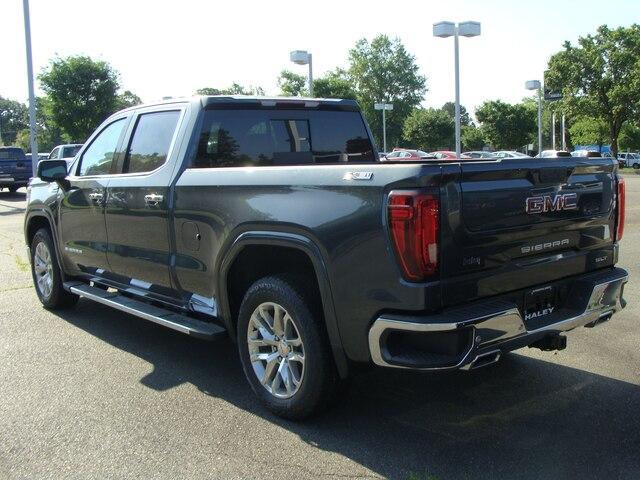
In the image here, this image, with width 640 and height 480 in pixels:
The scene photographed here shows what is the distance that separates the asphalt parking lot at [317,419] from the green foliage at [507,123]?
64648 mm

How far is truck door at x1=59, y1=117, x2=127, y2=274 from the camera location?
534 centimetres

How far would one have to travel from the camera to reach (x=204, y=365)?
193 inches

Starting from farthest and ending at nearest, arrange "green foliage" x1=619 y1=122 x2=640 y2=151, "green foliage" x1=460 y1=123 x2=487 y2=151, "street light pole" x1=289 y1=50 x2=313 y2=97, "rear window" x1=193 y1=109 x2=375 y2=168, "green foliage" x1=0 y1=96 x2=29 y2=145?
"green foliage" x1=0 y1=96 x2=29 y2=145 → "green foliage" x1=460 y1=123 x2=487 y2=151 → "green foliage" x1=619 y1=122 x2=640 y2=151 → "street light pole" x1=289 y1=50 x2=313 y2=97 → "rear window" x1=193 y1=109 x2=375 y2=168

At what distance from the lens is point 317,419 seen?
12.4 feet

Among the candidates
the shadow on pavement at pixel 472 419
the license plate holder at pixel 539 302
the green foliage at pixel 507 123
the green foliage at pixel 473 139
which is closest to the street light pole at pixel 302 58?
the shadow on pavement at pixel 472 419

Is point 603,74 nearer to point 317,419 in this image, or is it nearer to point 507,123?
point 507,123

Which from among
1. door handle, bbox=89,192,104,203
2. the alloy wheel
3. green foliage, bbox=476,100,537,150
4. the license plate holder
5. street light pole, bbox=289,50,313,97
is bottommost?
the alloy wheel

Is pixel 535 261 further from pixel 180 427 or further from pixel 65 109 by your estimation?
pixel 65 109

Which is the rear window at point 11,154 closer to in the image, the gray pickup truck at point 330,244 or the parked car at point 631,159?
the gray pickup truck at point 330,244

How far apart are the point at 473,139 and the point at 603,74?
34846mm

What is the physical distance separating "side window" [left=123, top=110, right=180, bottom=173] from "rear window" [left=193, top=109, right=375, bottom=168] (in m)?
0.33

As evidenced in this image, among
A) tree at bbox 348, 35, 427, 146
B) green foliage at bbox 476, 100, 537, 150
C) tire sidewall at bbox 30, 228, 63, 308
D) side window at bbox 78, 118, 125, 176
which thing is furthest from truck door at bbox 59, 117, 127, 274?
tree at bbox 348, 35, 427, 146

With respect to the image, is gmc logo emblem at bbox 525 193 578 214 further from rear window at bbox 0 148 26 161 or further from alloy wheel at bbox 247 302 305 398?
rear window at bbox 0 148 26 161

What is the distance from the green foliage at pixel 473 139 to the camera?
72381 millimetres
